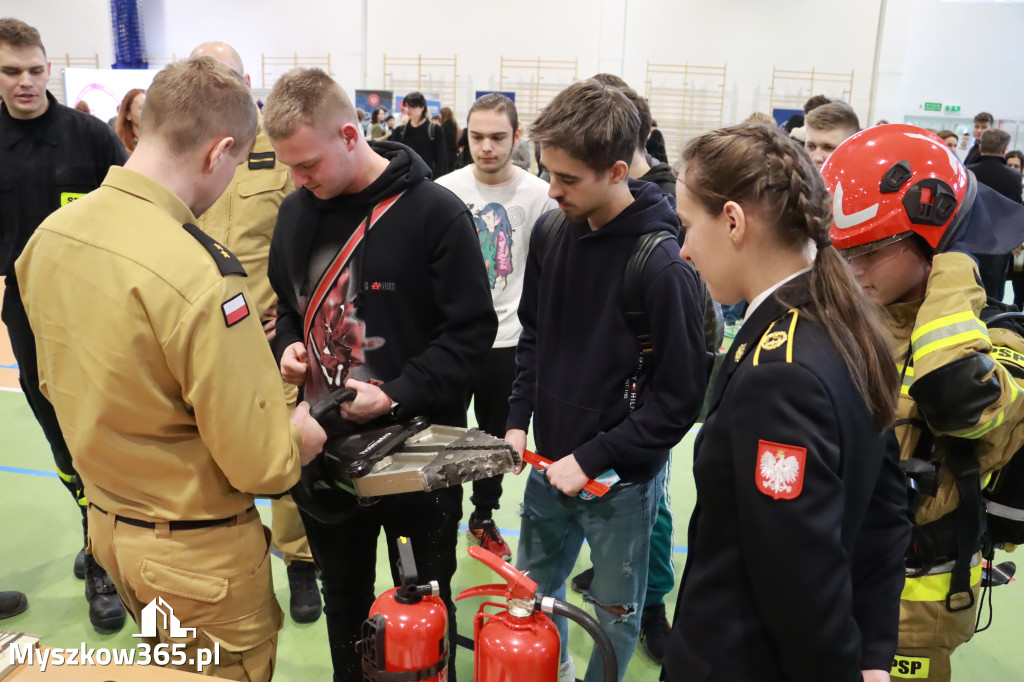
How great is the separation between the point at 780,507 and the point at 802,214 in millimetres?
463

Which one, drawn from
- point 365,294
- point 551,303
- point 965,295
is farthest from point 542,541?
point 965,295

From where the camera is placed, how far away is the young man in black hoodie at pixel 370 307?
1.91 meters

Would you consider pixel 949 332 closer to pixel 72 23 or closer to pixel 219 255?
pixel 219 255

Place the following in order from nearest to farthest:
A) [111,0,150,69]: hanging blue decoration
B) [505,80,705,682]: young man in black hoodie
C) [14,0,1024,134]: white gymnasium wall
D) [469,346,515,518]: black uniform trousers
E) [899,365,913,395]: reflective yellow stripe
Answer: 1. [899,365,913,395]: reflective yellow stripe
2. [505,80,705,682]: young man in black hoodie
3. [469,346,515,518]: black uniform trousers
4. [14,0,1024,134]: white gymnasium wall
5. [111,0,150,69]: hanging blue decoration

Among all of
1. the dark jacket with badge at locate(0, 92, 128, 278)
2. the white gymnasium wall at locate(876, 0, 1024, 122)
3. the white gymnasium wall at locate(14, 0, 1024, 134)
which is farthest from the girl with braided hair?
the white gymnasium wall at locate(876, 0, 1024, 122)

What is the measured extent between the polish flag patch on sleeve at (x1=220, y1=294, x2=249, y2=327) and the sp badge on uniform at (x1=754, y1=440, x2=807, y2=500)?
95 cm

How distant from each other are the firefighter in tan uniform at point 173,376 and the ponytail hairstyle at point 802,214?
90 cm

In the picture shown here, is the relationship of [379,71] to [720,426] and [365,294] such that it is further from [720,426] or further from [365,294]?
[720,426]

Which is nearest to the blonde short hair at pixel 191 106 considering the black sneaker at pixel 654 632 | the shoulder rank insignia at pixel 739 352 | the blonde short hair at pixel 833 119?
the shoulder rank insignia at pixel 739 352

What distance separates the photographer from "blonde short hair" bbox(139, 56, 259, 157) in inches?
58.4

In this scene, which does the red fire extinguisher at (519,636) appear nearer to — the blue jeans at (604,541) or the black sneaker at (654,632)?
the blue jeans at (604,541)

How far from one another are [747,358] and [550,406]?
0.97 m

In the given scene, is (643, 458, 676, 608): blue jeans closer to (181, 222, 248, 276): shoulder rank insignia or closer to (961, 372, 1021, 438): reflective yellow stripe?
(961, 372, 1021, 438): reflective yellow stripe

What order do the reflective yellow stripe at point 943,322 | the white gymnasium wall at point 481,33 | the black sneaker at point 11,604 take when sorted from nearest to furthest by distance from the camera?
the reflective yellow stripe at point 943,322 < the black sneaker at point 11,604 < the white gymnasium wall at point 481,33
